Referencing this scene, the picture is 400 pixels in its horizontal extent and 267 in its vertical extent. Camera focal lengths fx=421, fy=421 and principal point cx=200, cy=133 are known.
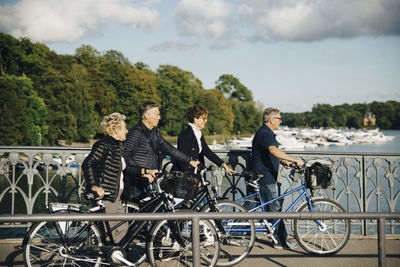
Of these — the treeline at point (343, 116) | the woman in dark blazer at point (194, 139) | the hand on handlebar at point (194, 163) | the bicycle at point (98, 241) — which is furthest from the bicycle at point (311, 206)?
the treeline at point (343, 116)

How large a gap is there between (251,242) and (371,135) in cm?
11841

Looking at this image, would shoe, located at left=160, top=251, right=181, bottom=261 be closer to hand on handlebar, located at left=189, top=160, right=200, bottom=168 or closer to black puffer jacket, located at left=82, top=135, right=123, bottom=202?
black puffer jacket, located at left=82, top=135, right=123, bottom=202

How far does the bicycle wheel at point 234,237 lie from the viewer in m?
4.52

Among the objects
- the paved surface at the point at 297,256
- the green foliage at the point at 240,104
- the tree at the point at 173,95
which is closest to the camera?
the paved surface at the point at 297,256

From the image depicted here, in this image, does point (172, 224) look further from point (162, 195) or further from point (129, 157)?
point (129, 157)

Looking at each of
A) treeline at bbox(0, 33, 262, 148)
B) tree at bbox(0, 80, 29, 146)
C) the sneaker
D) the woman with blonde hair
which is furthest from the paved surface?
treeline at bbox(0, 33, 262, 148)

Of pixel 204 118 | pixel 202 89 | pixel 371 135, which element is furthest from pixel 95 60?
pixel 371 135

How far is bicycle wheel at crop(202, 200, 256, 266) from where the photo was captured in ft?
14.8

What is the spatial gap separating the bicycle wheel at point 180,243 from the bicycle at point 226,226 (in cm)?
25

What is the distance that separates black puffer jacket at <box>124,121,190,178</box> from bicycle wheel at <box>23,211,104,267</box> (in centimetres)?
92

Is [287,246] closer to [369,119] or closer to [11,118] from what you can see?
[11,118]

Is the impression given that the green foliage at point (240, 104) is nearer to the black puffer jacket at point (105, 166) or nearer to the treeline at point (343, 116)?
the treeline at point (343, 116)

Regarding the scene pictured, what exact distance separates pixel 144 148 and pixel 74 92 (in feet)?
159

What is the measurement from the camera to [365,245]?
524 centimetres
